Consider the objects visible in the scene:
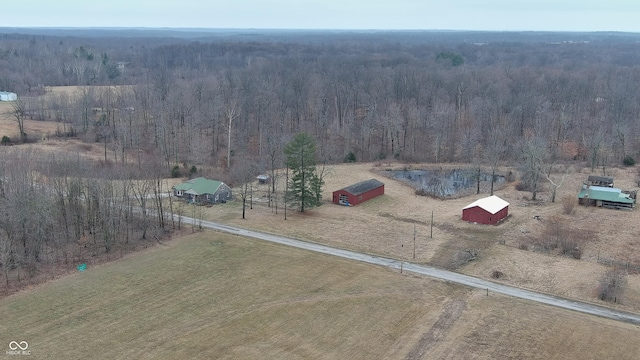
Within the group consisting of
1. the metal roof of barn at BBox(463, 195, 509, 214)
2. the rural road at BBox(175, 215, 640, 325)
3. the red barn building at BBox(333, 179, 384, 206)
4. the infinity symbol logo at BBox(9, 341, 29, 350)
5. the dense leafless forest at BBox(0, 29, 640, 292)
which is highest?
the dense leafless forest at BBox(0, 29, 640, 292)

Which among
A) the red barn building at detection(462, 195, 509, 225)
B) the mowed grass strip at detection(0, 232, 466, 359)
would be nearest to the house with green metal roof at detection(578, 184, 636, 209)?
the red barn building at detection(462, 195, 509, 225)

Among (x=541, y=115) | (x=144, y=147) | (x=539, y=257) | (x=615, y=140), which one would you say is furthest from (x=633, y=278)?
(x=144, y=147)

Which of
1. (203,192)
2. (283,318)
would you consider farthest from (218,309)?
(203,192)

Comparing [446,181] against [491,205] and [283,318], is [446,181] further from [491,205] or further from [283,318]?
[283,318]

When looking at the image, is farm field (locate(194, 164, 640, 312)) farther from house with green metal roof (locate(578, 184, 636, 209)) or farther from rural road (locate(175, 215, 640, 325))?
house with green metal roof (locate(578, 184, 636, 209))

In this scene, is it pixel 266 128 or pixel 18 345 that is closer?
pixel 18 345

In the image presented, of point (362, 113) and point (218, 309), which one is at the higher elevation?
point (362, 113)
